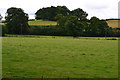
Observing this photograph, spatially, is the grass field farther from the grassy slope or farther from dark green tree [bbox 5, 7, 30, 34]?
the grassy slope

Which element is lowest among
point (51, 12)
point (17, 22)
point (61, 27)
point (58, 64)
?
point (58, 64)

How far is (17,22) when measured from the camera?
109 metres

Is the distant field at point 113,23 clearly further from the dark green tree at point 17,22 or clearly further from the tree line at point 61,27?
the dark green tree at point 17,22

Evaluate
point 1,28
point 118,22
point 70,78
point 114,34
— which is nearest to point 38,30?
point 1,28

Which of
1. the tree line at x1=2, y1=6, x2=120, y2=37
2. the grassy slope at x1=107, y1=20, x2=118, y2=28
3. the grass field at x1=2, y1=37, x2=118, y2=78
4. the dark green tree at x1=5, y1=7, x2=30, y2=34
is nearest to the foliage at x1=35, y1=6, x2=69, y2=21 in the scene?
the grassy slope at x1=107, y1=20, x2=118, y2=28

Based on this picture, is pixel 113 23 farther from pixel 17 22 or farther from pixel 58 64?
pixel 58 64

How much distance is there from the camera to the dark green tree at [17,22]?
10882 centimetres

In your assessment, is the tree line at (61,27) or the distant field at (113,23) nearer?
the tree line at (61,27)

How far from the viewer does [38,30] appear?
117m

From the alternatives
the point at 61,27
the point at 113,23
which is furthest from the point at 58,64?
the point at 113,23

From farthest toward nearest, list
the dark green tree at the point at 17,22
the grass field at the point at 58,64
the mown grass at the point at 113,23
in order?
the mown grass at the point at 113,23 < the dark green tree at the point at 17,22 < the grass field at the point at 58,64

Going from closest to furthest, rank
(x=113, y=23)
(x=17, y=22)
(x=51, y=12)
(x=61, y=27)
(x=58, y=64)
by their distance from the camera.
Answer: (x=58, y=64) → (x=17, y=22) → (x=61, y=27) → (x=113, y=23) → (x=51, y=12)

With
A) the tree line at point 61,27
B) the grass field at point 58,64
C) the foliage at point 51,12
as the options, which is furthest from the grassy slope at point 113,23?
the grass field at point 58,64

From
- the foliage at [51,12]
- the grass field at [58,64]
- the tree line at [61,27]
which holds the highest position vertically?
the foliage at [51,12]
